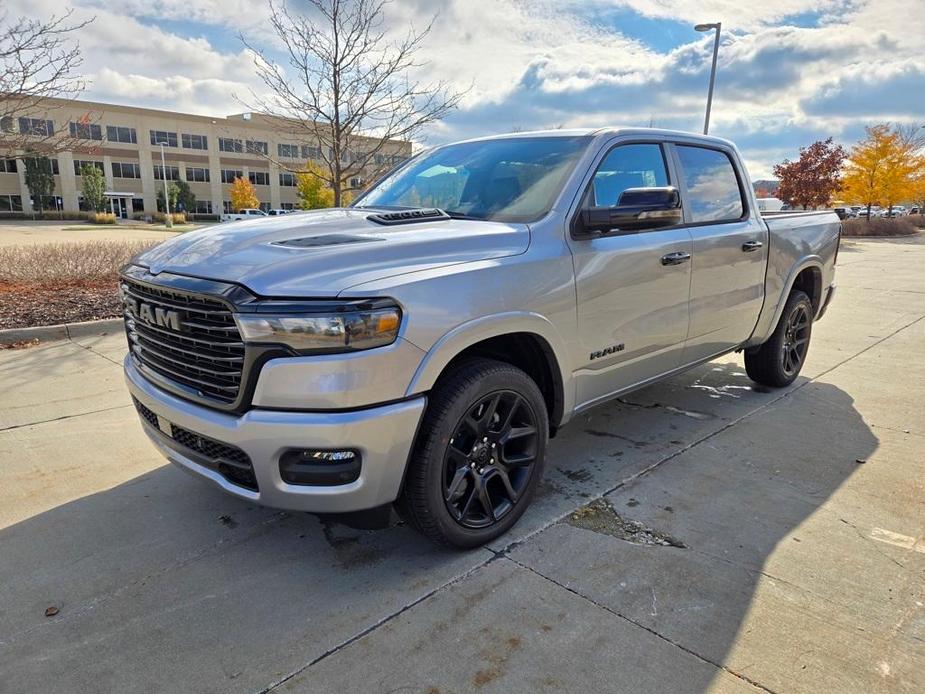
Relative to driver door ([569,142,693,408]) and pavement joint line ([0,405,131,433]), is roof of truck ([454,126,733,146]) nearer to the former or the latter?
driver door ([569,142,693,408])

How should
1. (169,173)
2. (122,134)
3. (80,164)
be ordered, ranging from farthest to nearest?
(169,173)
(122,134)
(80,164)

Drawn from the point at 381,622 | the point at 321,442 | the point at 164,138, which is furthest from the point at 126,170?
the point at 381,622

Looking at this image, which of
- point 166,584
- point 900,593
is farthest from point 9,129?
point 900,593

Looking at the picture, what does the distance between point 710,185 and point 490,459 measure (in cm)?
268

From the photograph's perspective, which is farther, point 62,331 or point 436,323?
point 62,331

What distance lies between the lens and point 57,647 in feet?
7.54

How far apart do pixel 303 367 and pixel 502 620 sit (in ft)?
4.06

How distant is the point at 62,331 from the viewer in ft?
22.4

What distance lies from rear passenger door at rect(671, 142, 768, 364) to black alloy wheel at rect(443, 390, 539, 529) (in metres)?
1.59

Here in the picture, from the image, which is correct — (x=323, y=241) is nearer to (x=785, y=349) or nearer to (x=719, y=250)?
(x=719, y=250)

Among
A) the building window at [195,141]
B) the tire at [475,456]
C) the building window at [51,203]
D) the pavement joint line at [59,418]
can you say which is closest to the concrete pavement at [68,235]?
the building window at [51,203]

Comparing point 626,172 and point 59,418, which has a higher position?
point 626,172

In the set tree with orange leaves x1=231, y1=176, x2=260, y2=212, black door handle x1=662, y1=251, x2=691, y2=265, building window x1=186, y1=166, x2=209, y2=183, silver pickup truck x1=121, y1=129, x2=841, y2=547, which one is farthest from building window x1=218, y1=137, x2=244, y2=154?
black door handle x1=662, y1=251, x2=691, y2=265

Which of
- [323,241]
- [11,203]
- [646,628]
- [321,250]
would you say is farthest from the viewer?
[11,203]
